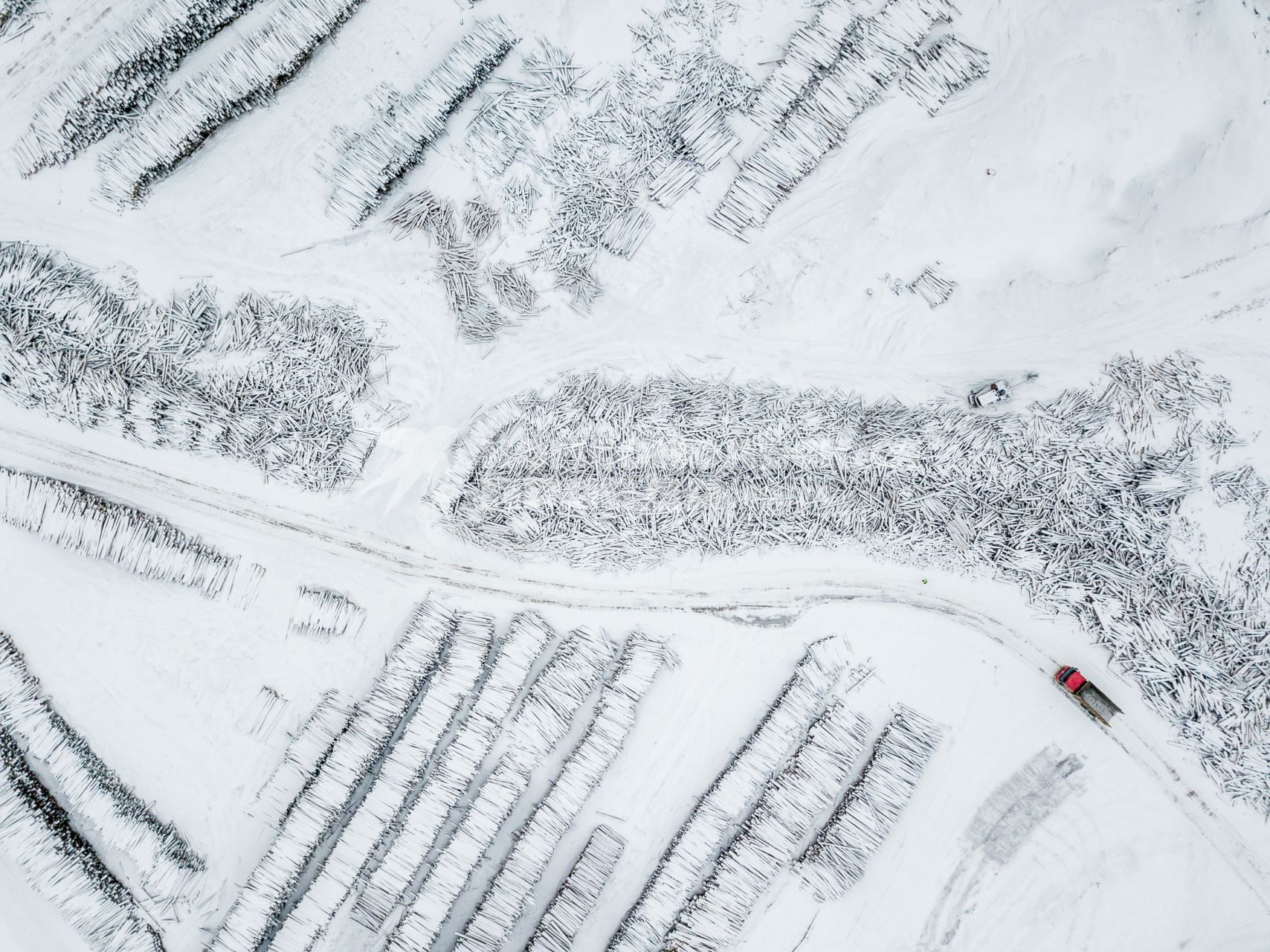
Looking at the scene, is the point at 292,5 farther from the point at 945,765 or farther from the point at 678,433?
the point at 945,765

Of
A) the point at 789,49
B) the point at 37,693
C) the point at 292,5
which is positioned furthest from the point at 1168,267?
the point at 37,693

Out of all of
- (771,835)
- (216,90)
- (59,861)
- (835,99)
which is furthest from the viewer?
(835,99)

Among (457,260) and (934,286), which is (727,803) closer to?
(934,286)

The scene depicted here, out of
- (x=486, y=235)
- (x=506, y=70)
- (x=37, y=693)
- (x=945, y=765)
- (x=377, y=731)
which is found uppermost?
(x=506, y=70)

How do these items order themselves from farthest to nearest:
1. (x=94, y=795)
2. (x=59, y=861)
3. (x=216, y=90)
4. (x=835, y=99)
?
1. (x=835, y=99)
2. (x=216, y=90)
3. (x=94, y=795)
4. (x=59, y=861)

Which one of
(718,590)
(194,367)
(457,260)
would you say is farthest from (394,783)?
(457,260)

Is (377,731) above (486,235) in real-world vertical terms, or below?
below

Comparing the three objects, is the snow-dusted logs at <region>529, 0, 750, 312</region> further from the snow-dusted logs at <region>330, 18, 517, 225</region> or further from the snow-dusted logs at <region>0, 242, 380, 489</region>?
the snow-dusted logs at <region>0, 242, 380, 489</region>
